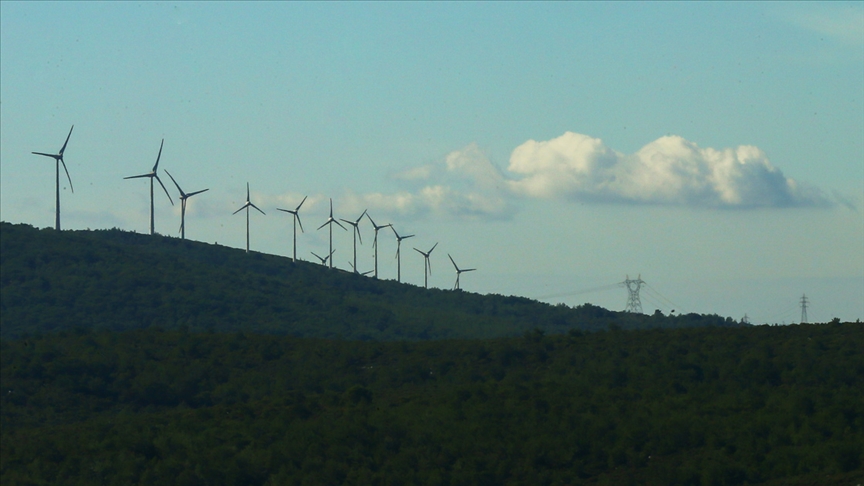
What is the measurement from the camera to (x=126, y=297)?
180 m

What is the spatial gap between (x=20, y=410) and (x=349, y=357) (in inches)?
1156

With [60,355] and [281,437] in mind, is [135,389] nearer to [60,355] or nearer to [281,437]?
[60,355]

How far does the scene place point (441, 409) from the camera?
73125 millimetres

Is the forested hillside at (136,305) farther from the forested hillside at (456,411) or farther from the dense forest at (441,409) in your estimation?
the forested hillside at (456,411)

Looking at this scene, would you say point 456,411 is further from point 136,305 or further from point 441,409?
point 136,305

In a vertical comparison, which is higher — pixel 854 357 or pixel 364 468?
pixel 854 357

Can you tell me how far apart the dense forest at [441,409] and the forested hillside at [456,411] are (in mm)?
168

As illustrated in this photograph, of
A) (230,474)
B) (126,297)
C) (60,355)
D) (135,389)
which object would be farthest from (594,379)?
(126,297)

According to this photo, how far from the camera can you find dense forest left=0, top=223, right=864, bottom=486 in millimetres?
60656

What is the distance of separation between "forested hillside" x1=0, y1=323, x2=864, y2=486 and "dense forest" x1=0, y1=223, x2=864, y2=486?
6.6 inches

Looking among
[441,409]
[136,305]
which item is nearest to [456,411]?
[441,409]

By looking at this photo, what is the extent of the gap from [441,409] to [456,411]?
1.23m

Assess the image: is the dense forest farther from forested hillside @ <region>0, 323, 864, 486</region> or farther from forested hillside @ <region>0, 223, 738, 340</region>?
forested hillside @ <region>0, 223, 738, 340</region>

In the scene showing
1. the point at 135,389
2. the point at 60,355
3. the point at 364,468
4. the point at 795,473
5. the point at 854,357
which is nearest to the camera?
the point at 795,473
